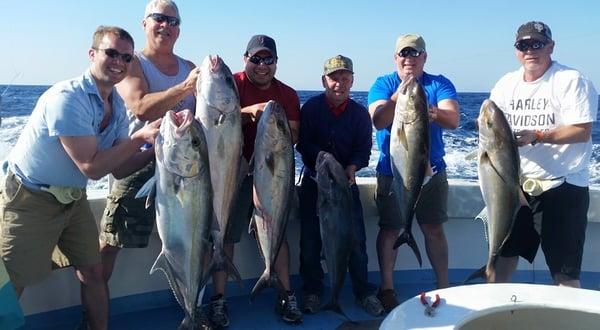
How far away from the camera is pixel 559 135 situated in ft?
11.1

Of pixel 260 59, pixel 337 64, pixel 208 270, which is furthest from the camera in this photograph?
pixel 337 64

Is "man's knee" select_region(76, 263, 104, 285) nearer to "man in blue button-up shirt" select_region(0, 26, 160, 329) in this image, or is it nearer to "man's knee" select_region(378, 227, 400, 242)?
"man in blue button-up shirt" select_region(0, 26, 160, 329)

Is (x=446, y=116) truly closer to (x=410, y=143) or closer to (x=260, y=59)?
(x=410, y=143)

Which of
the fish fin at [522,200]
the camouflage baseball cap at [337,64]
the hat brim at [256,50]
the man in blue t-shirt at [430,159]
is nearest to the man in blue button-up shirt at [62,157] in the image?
the hat brim at [256,50]

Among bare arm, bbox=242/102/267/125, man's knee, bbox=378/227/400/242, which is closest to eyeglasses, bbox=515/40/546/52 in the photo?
man's knee, bbox=378/227/400/242

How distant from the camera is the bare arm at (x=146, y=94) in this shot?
3117mm

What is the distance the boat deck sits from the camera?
390cm

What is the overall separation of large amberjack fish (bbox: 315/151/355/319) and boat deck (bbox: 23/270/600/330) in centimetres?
37

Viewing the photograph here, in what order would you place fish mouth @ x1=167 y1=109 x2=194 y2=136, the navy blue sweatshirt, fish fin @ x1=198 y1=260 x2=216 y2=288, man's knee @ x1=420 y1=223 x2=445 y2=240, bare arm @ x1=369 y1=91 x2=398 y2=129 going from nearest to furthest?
fish mouth @ x1=167 y1=109 x2=194 y2=136 → fish fin @ x1=198 y1=260 x2=216 y2=288 → bare arm @ x1=369 y1=91 x2=398 y2=129 → the navy blue sweatshirt → man's knee @ x1=420 y1=223 x2=445 y2=240

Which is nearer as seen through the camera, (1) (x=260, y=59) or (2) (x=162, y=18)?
(2) (x=162, y=18)

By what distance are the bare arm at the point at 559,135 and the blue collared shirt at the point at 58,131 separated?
256cm

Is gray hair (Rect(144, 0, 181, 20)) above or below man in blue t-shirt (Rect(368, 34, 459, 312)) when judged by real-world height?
above

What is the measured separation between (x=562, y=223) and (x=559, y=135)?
0.61 m

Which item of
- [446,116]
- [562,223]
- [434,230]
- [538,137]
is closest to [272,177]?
[446,116]
